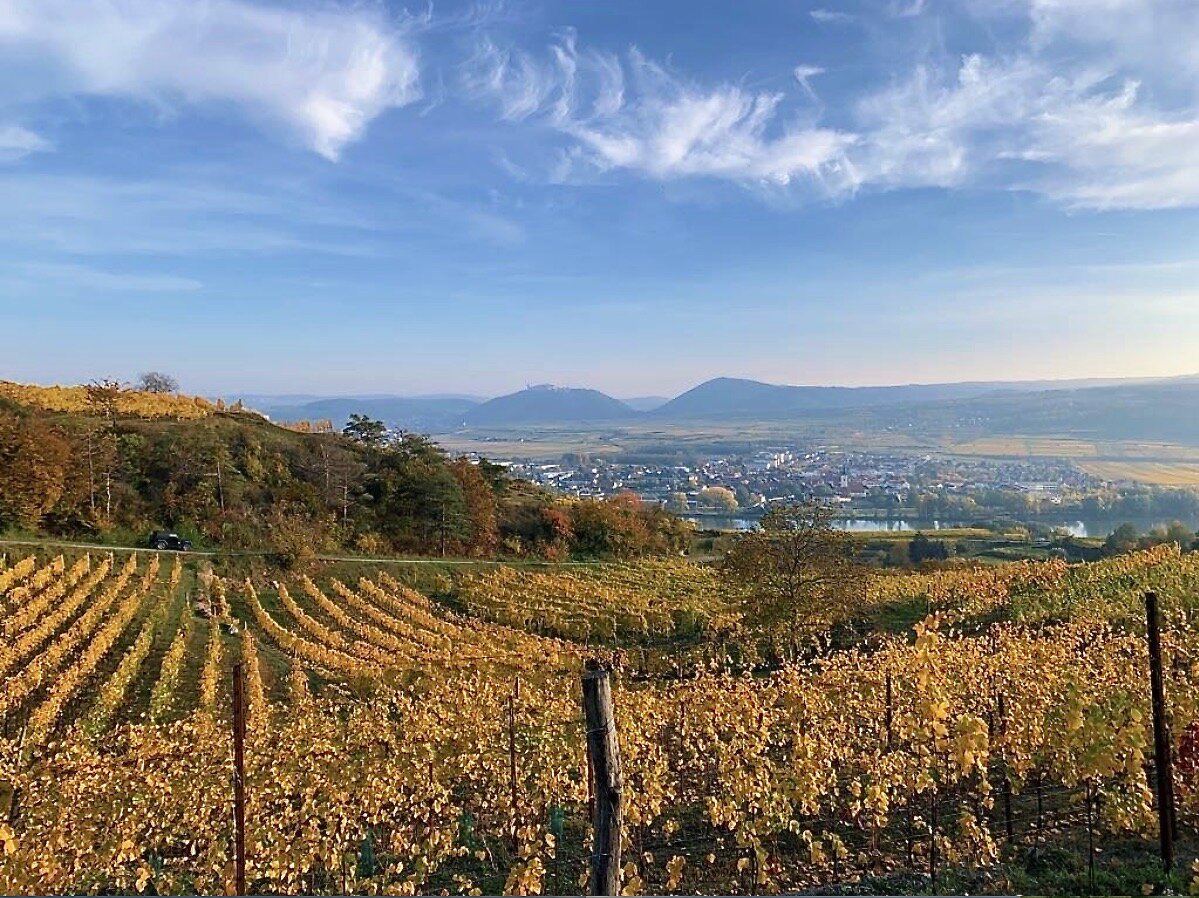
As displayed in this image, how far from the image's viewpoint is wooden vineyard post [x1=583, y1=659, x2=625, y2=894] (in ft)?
9.62

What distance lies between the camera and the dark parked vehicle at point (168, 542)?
663 inches

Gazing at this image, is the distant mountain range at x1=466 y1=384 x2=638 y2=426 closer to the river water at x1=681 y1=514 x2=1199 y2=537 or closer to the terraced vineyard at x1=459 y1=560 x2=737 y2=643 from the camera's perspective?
the river water at x1=681 y1=514 x2=1199 y2=537

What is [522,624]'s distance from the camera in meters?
14.2

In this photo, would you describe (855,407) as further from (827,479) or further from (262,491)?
(262,491)

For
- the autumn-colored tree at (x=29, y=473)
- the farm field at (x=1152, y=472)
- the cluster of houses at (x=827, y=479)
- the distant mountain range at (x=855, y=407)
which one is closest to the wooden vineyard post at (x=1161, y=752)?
the autumn-colored tree at (x=29, y=473)

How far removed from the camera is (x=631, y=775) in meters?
4.95

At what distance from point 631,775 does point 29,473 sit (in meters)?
17.1

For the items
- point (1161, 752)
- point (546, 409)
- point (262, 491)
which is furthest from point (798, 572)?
point (546, 409)

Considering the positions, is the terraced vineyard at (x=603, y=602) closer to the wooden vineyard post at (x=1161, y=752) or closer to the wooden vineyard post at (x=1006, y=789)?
the wooden vineyard post at (x=1006, y=789)

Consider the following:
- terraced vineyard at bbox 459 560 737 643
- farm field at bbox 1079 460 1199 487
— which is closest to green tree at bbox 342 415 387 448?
terraced vineyard at bbox 459 560 737 643

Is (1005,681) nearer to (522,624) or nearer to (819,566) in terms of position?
(819,566)

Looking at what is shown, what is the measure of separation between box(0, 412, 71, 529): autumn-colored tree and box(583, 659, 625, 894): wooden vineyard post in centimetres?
1755

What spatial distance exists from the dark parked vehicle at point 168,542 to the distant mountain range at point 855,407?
1182 inches

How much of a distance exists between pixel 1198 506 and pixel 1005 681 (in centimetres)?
2147
